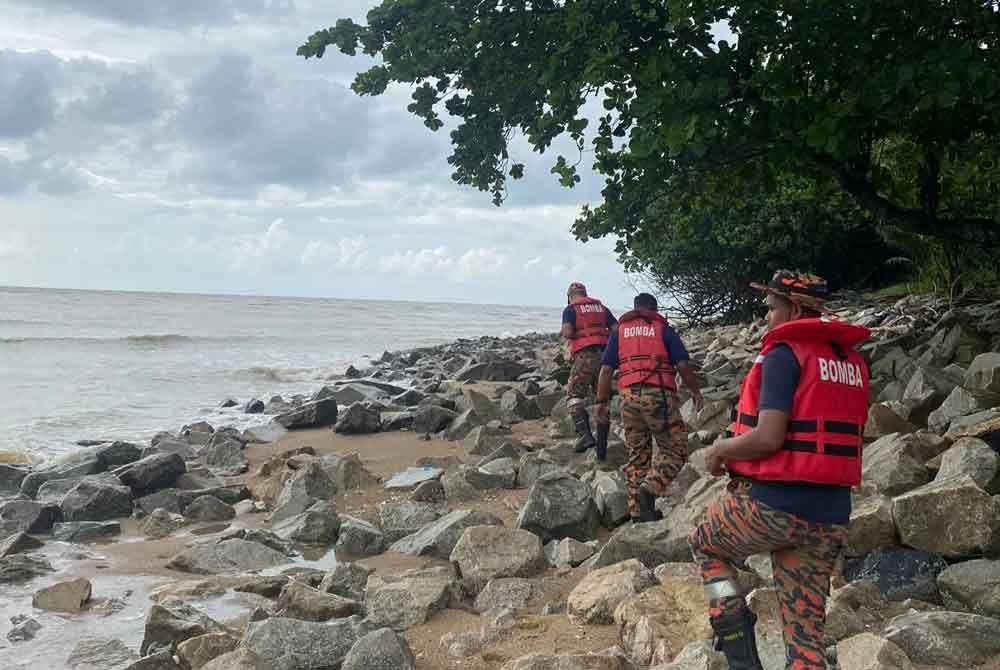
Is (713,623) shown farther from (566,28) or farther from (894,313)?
(894,313)

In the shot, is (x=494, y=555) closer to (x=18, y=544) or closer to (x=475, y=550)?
(x=475, y=550)

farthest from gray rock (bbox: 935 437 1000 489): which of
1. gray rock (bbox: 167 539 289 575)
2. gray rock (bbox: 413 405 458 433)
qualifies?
A: gray rock (bbox: 413 405 458 433)

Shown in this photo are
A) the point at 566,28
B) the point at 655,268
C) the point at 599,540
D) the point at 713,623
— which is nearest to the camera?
the point at 713,623

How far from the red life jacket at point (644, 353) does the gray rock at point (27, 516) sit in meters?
5.62

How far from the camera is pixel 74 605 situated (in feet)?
20.8

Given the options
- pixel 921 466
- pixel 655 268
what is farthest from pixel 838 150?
pixel 655 268

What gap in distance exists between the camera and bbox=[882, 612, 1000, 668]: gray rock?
4332 mm

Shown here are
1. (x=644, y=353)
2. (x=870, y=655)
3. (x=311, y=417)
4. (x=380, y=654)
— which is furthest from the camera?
(x=311, y=417)

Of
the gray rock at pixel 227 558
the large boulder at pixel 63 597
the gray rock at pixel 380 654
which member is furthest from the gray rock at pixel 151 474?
the gray rock at pixel 380 654

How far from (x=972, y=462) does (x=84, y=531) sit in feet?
24.8

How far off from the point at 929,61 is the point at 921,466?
11.6ft

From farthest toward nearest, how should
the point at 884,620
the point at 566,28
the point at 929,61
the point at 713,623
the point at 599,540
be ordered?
the point at 566,28 < the point at 929,61 < the point at 599,540 < the point at 884,620 < the point at 713,623

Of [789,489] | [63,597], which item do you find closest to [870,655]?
[789,489]

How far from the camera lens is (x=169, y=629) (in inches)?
213
